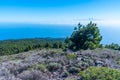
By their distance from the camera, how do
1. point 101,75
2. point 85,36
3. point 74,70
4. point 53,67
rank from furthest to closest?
point 85,36 → point 53,67 → point 74,70 → point 101,75

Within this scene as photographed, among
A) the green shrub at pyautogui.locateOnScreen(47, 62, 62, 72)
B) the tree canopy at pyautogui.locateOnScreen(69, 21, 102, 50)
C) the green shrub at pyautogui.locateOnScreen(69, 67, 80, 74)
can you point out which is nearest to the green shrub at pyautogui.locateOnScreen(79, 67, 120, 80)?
the green shrub at pyautogui.locateOnScreen(69, 67, 80, 74)

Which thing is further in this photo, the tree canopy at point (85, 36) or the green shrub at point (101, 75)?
the tree canopy at point (85, 36)

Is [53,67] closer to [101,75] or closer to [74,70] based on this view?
[74,70]

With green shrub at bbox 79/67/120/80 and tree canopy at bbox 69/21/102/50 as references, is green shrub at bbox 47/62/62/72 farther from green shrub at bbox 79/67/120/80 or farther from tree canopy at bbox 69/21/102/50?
tree canopy at bbox 69/21/102/50

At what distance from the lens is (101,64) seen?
10695 mm

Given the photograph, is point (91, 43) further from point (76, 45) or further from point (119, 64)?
point (119, 64)

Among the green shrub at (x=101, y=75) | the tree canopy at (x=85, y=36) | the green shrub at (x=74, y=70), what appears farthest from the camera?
the tree canopy at (x=85, y=36)

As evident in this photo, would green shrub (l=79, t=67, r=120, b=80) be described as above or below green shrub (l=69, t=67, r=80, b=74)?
above

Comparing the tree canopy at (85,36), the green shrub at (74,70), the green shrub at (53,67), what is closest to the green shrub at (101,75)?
the green shrub at (74,70)

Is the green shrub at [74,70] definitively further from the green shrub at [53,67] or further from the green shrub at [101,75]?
the green shrub at [101,75]

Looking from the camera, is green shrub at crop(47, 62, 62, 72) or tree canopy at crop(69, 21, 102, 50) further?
tree canopy at crop(69, 21, 102, 50)

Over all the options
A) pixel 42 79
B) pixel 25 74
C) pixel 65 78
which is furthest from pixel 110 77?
pixel 25 74

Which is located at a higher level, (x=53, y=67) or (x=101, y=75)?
(x=101, y=75)

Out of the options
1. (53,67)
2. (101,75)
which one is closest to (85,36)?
(53,67)
